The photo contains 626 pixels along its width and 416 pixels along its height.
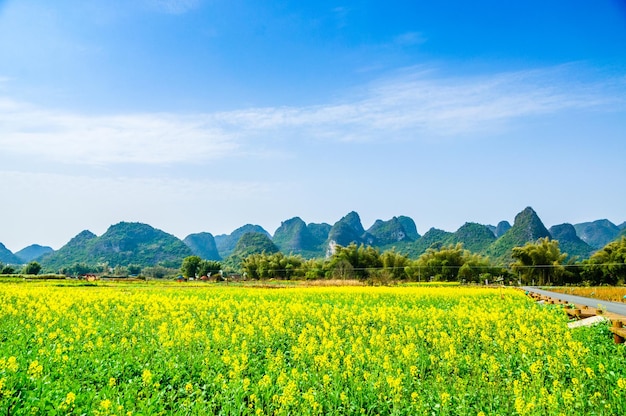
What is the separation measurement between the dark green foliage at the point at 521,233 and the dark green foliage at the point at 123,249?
Answer: 62001 millimetres

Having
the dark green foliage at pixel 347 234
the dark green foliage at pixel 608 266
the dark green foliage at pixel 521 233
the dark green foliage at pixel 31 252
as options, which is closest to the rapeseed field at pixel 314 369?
the dark green foliage at pixel 608 266

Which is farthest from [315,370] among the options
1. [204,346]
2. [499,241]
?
[499,241]

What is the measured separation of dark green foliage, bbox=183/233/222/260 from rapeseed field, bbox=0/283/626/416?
5371 inches

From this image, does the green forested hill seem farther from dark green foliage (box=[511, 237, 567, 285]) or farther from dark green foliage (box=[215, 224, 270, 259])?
dark green foliage (box=[511, 237, 567, 285])

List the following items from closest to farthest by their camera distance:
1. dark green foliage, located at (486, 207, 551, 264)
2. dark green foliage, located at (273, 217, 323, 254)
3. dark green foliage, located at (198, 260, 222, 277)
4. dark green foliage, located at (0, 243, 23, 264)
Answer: dark green foliage, located at (198, 260, 222, 277) → dark green foliage, located at (486, 207, 551, 264) → dark green foliage, located at (273, 217, 323, 254) → dark green foliage, located at (0, 243, 23, 264)

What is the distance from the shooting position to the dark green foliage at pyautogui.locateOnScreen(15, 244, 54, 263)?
160 meters

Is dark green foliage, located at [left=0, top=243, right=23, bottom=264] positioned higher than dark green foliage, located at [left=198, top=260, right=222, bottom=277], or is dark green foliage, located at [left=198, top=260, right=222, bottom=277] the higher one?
dark green foliage, located at [left=0, top=243, right=23, bottom=264]

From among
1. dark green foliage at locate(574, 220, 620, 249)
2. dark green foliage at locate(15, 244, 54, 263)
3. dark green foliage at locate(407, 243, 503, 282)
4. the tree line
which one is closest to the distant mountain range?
dark green foliage at locate(574, 220, 620, 249)

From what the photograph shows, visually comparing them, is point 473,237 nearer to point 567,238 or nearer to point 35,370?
point 567,238

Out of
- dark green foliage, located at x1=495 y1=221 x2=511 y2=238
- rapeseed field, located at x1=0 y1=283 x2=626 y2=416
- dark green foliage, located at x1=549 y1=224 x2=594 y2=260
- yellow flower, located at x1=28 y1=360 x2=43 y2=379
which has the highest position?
dark green foliage, located at x1=495 y1=221 x2=511 y2=238

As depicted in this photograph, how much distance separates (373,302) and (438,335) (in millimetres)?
6961

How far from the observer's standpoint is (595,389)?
5863mm

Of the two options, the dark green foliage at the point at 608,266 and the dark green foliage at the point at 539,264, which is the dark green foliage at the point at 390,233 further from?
the dark green foliage at the point at 608,266

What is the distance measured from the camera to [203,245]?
481ft
